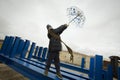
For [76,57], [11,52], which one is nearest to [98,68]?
[11,52]

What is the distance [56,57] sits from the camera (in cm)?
303

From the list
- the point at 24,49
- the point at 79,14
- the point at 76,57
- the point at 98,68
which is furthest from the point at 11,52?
the point at 76,57

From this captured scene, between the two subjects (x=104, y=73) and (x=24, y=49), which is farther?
(x=24, y=49)

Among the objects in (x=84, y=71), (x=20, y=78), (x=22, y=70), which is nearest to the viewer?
(x=22, y=70)

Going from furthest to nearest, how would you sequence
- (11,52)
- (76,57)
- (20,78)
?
(76,57), (11,52), (20,78)

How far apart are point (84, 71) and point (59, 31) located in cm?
291

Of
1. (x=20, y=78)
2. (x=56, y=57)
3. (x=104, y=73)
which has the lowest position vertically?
(x=20, y=78)

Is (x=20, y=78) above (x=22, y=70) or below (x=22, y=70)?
below

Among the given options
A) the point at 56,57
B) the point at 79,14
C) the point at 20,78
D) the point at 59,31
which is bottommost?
the point at 20,78

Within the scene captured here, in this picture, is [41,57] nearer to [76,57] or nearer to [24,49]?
[24,49]

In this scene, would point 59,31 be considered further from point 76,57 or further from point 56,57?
point 76,57

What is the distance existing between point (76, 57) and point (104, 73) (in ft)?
96.6

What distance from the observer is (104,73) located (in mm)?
2979

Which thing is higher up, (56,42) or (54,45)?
(56,42)
